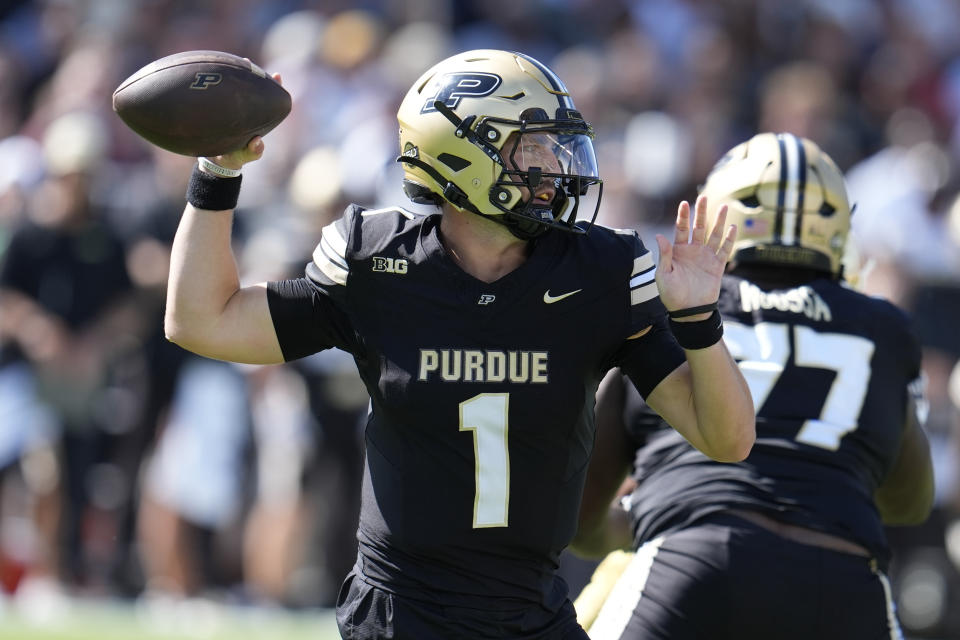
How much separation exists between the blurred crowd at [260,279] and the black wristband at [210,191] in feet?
14.9

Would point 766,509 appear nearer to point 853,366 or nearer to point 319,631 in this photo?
point 853,366

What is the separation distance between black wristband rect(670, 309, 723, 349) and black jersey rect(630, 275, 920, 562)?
69 centimetres

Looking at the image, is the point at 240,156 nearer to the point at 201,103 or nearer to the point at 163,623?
the point at 201,103

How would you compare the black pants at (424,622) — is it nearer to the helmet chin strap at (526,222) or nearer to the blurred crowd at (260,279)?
the helmet chin strap at (526,222)

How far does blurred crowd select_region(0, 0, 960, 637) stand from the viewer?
26.3 ft

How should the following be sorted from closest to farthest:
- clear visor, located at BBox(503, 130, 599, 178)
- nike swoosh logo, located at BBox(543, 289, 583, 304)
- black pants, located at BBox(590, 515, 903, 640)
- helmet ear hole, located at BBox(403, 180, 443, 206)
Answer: nike swoosh logo, located at BBox(543, 289, 583, 304), clear visor, located at BBox(503, 130, 599, 178), helmet ear hole, located at BBox(403, 180, 443, 206), black pants, located at BBox(590, 515, 903, 640)

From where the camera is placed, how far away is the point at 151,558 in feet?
26.9

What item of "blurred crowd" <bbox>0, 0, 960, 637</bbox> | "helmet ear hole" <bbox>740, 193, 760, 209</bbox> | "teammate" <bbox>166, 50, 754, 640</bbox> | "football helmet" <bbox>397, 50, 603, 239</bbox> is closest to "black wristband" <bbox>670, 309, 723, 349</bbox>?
"teammate" <bbox>166, 50, 754, 640</bbox>

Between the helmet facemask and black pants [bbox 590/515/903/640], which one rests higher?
the helmet facemask

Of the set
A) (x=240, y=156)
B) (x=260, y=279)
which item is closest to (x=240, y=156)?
(x=240, y=156)

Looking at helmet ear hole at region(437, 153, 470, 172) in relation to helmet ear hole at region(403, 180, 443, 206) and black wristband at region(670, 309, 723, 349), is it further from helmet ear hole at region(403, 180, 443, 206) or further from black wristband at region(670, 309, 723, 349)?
black wristband at region(670, 309, 723, 349)

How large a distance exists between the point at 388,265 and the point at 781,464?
3.93 feet

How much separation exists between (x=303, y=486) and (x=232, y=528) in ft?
2.15

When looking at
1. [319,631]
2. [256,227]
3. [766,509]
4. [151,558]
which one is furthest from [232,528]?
[766,509]
